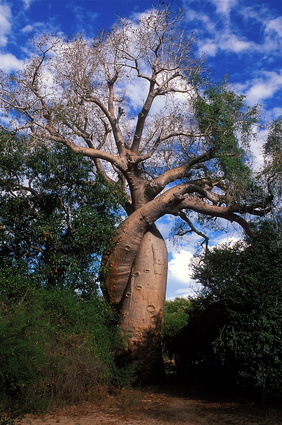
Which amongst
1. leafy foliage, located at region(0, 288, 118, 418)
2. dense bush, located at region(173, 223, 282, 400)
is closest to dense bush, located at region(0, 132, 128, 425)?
leafy foliage, located at region(0, 288, 118, 418)

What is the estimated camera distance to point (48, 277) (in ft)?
30.0

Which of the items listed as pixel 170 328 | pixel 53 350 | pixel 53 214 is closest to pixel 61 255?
pixel 53 214

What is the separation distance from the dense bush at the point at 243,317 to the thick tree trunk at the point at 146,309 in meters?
1.05

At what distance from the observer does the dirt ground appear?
6629 millimetres

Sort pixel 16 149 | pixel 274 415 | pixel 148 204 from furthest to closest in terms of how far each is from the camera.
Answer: pixel 148 204
pixel 16 149
pixel 274 415

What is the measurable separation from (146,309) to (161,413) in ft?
9.75

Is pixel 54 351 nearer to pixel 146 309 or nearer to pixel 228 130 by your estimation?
pixel 146 309

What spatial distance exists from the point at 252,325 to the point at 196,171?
225 inches

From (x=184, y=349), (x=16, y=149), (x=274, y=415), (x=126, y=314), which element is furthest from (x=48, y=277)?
(x=274, y=415)

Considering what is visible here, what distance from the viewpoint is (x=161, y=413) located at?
7.23 metres

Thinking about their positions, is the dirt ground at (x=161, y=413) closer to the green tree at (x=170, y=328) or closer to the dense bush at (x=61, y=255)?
the dense bush at (x=61, y=255)

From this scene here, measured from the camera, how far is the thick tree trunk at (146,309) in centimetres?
967

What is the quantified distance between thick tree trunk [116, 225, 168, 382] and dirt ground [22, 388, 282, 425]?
4.17 ft

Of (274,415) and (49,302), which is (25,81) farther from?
(274,415)
